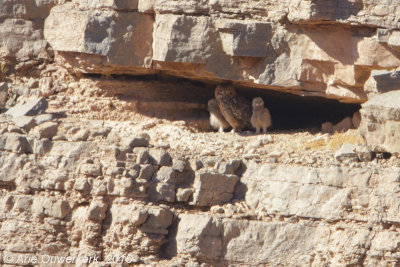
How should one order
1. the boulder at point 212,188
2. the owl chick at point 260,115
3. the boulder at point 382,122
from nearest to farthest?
the boulder at point 382,122, the boulder at point 212,188, the owl chick at point 260,115

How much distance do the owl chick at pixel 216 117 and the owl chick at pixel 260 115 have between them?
580 millimetres

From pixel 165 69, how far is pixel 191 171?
219 cm

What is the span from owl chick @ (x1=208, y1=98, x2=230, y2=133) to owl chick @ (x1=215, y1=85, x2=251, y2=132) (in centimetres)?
8

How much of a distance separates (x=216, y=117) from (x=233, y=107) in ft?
1.10

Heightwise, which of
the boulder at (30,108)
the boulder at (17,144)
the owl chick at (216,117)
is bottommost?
the boulder at (17,144)

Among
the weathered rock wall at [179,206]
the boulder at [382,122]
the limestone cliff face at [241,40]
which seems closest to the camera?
the weathered rock wall at [179,206]

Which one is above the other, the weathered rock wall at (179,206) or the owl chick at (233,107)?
the owl chick at (233,107)

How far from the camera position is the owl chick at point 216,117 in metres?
16.9

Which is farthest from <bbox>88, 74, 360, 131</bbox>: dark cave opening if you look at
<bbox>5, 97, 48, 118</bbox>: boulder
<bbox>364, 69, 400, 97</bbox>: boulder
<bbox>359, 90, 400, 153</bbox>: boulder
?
<bbox>359, 90, 400, 153</bbox>: boulder

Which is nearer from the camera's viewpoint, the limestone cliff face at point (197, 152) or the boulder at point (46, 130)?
the limestone cliff face at point (197, 152)

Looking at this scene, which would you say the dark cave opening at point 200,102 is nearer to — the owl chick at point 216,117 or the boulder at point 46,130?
the owl chick at point 216,117

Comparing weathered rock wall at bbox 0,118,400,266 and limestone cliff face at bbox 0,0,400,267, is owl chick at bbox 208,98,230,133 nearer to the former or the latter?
limestone cliff face at bbox 0,0,400,267

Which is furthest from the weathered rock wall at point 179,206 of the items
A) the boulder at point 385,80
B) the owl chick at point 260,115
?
the owl chick at point 260,115

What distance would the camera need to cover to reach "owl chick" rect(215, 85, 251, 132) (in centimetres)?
1669
